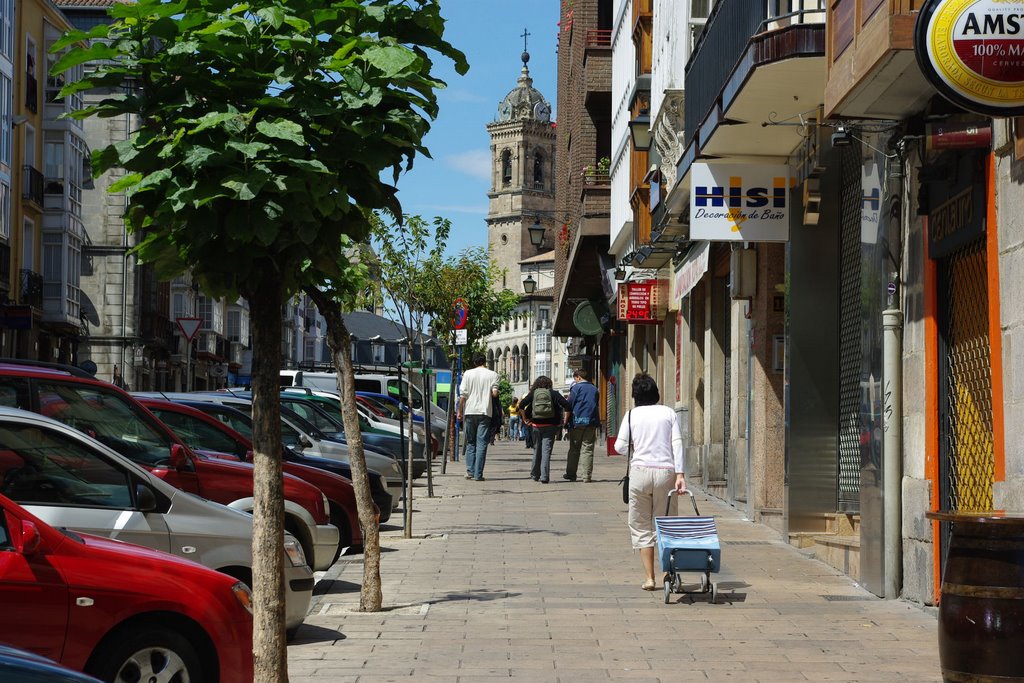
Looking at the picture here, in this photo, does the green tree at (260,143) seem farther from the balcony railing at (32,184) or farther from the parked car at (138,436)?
the balcony railing at (32,184)

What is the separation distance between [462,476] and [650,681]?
2182 cm

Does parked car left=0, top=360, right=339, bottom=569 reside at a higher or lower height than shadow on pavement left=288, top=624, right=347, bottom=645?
higher

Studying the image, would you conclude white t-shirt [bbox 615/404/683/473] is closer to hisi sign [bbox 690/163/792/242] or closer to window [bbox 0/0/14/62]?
hisi sign [bbox 690/163/792/242]

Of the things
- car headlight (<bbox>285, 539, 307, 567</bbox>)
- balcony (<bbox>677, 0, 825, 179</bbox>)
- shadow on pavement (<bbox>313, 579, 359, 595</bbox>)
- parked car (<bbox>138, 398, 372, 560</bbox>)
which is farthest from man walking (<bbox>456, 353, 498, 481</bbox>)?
car headlight (<bbox>285, 539, 307, 567</bbox>)

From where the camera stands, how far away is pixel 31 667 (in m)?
3.50

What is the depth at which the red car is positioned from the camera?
254 inches

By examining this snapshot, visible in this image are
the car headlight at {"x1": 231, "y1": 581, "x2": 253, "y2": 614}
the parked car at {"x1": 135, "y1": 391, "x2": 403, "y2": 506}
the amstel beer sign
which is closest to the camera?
the car headlight at {"x1": 231, "y1": 581, "x2": 253, "y2": 614}

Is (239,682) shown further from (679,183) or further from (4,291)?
(4,291)

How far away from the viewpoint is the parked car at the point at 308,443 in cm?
1780

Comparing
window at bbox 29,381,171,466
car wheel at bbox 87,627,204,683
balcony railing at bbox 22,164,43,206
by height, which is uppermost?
balcony railing at bbox 22,164,43,206

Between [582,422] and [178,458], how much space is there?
1555 centimetres

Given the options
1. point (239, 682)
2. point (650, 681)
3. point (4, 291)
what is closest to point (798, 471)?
point (650, 681)

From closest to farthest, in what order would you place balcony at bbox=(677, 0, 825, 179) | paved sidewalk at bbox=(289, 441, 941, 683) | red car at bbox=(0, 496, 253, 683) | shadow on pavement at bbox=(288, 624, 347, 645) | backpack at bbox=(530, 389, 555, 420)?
red car at bbox=(0, 496, 253, 683)
paved sidewalk at bbox=(289, 441, 941, 683)
shadow on pavement at bbox=(288, 624, 347, 645)
balcony at bbox=(677, 0, 825, 179)
backpack at bbox=(530, 389, 555, 420)

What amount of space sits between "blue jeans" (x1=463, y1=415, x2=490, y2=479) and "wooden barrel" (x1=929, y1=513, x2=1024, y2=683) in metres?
20.1
